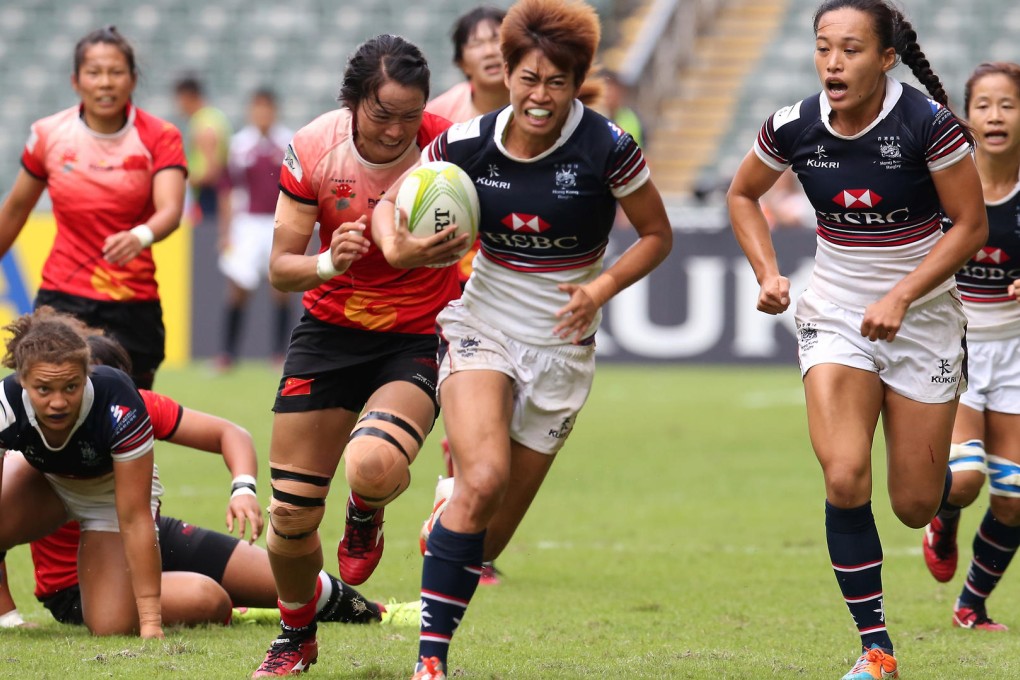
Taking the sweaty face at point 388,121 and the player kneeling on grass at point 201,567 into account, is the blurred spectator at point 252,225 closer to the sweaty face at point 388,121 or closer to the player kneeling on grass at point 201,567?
the player kneeling on grass at point 201,567

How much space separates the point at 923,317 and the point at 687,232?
10790 mm

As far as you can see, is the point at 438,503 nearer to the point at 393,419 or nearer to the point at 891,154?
the point at 393,419

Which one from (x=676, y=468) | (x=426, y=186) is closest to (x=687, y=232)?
(x=676, y=468)

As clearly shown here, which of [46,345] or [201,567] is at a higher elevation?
[46,345]

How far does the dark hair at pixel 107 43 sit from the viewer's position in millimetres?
7152

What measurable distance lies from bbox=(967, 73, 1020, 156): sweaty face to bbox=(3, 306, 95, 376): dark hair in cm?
338

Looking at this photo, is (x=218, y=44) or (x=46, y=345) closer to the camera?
(x=46, y=345)

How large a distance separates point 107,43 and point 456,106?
160 centimetres

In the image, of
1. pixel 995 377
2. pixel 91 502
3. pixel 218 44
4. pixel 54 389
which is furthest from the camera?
pixel 218 44

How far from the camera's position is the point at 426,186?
4.73 meters

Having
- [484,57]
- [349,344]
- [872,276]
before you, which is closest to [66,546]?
[349,344]

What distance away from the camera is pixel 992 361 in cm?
620

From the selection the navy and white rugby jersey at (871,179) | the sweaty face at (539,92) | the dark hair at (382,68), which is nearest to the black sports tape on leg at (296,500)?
the dark hair at (382,68)

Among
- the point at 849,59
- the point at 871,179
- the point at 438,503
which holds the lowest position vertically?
the point at 438,503
